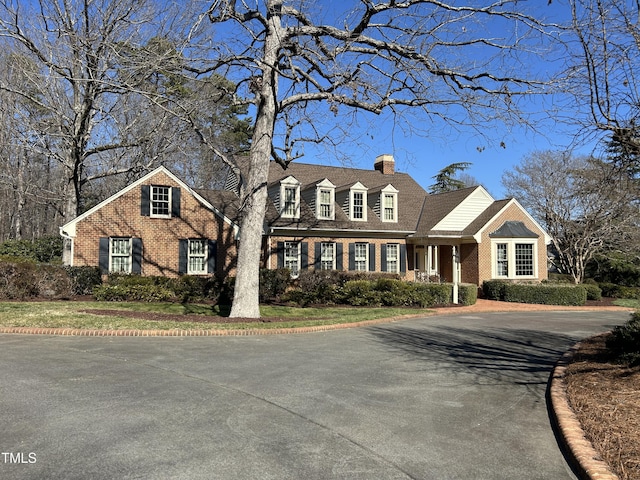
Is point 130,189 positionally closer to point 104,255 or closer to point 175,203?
point 175,203

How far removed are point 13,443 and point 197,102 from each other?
35.8 ft

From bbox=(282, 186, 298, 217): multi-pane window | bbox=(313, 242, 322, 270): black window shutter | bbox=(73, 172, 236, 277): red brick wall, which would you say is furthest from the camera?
bbox=(282, 186, 298, 217): multi-pane window

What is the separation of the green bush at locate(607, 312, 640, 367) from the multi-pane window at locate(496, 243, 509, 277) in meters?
17.1

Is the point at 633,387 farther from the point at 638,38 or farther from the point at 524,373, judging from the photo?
the point at 638,38

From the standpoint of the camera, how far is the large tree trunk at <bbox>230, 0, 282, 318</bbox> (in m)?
13.4

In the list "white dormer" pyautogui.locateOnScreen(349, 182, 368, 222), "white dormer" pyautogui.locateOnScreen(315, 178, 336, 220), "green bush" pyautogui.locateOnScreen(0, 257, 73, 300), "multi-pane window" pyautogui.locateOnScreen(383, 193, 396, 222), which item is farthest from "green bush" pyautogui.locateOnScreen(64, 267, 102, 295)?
"multi-pane window" pyautogui.locateOnScreen(383, 193, 396, 222)

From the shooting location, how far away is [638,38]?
6.20 metres

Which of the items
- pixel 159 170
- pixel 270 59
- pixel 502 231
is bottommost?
pixel 502 231

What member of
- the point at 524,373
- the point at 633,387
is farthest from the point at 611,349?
the point at 633,387

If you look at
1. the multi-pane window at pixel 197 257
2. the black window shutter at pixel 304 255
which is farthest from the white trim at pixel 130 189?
the black window shutter at pixel 304 255

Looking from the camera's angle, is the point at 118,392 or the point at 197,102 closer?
the point at 118,392

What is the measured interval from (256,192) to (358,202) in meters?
12.8

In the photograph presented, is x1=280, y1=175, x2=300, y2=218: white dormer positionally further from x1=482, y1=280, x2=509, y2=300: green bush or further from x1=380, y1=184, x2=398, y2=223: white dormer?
x1=482, y1=280, x2=509, y2=300: green bush

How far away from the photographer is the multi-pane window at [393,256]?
25562mm
